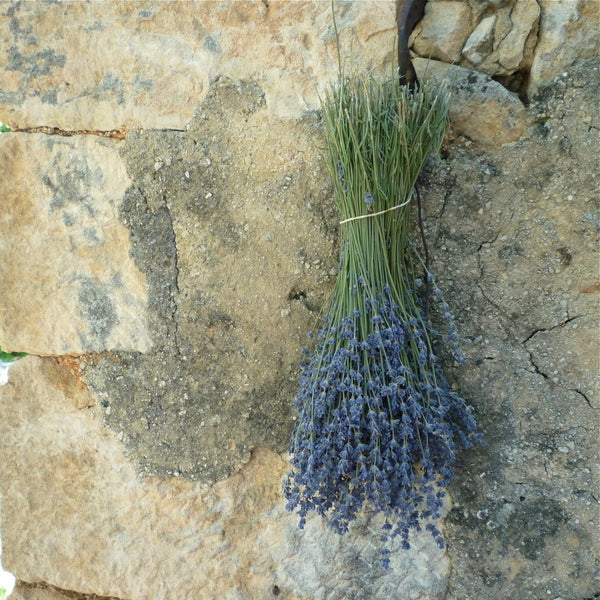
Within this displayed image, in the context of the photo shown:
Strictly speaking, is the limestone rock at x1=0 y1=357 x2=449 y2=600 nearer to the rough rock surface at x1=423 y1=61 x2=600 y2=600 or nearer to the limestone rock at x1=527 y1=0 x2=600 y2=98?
the rough rock surface at x1=423 y1=61 x2=600 y2=600

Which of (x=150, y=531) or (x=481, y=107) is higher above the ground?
(x=481, y=107)

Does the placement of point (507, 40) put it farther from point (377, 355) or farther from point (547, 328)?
point (377, 355)

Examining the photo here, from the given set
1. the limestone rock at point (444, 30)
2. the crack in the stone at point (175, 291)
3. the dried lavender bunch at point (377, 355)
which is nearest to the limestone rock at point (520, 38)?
the limestone rock at point (444, 30)

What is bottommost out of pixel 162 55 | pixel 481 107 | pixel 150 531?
pixel 150 531

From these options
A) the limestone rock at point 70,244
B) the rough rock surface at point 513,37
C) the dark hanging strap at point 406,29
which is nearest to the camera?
the rough rock surface at point 513,37

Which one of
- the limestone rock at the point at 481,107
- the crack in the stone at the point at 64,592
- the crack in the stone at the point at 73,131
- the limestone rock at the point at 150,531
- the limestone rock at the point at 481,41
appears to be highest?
the limestone rock at the point at 481,41

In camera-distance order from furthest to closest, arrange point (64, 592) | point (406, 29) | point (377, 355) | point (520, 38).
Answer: point (64, 592)
point (406, 29)
point (520, 38)
point (377, 355)

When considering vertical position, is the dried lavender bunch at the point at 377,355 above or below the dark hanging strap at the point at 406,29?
below

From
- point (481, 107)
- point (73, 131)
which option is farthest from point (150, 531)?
point (481, 107)

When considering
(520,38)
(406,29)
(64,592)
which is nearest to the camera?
(520,38)

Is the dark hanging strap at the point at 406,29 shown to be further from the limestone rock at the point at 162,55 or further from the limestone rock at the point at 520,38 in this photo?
the limestone rock at the point at 520,38
